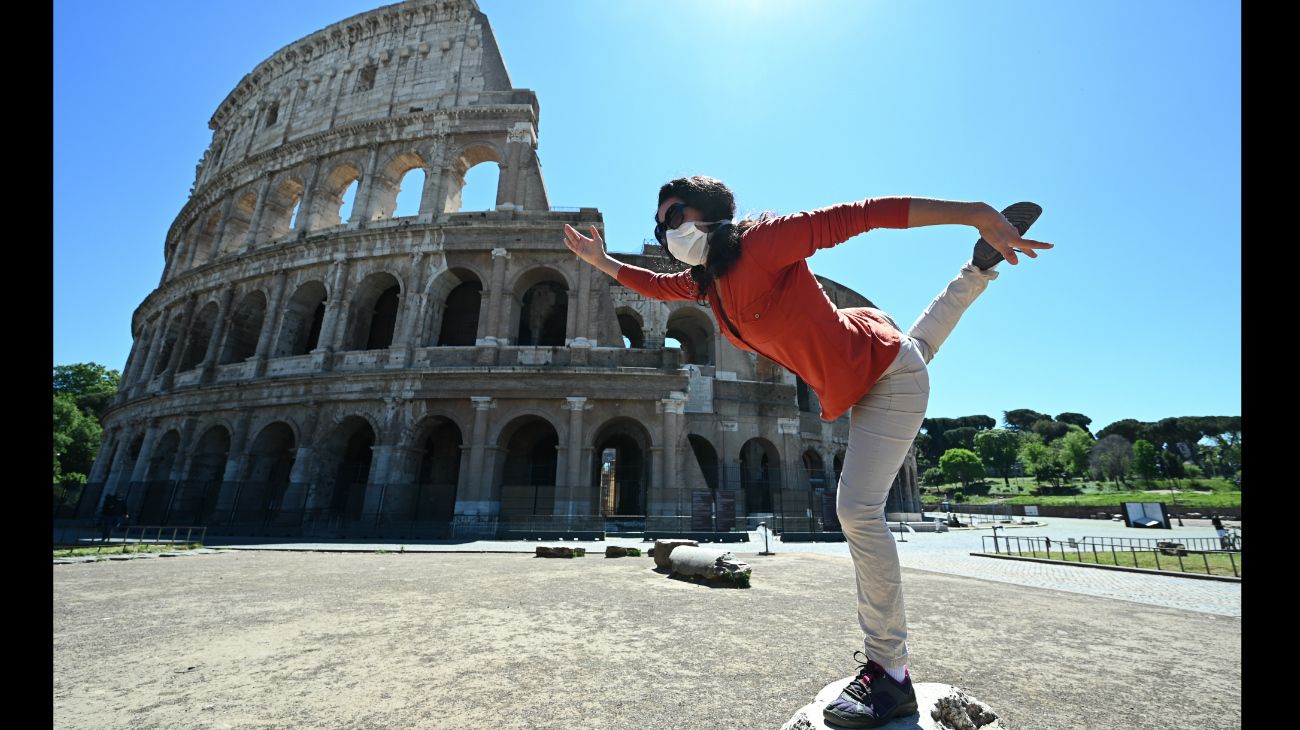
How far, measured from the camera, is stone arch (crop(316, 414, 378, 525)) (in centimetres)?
1703

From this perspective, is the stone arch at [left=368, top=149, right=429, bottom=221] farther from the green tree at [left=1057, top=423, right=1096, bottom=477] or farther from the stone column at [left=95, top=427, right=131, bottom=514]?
the green tree at [left=1057, top=423, right=1096, bottom=477]

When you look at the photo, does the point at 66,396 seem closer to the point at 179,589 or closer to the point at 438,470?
the point at 438,470

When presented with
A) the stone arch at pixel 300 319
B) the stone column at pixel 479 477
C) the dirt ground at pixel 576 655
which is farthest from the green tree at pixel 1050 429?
the stone arch at pixel 300 319

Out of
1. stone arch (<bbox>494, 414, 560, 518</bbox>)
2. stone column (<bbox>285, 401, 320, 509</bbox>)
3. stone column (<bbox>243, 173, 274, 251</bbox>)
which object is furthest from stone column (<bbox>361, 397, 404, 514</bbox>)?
stone column (<bbox>243, 173, 274, 251</bbox>)

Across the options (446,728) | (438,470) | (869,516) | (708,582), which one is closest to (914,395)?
(869,516)

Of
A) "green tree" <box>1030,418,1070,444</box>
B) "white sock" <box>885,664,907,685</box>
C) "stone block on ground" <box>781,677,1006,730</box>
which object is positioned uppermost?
"green tree" <box>1030,418,1070,444</box>

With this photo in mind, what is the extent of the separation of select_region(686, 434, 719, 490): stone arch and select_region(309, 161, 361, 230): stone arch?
56.5 ft

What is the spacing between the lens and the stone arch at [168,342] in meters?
23.1

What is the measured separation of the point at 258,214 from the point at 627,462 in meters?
19.1

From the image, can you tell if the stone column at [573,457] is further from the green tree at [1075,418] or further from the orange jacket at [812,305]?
the green tree at [1075,418]

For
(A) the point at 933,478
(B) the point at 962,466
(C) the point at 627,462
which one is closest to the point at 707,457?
(C) the point at 627,462

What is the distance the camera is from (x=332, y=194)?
74.5 feet

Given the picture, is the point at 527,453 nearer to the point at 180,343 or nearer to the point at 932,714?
the point at 180,343

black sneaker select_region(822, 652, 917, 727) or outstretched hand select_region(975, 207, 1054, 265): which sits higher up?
outstretched hand select_region(975, 207, 1054, 265)
